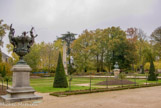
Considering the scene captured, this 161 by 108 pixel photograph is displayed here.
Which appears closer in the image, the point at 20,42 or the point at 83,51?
the point at 20,42

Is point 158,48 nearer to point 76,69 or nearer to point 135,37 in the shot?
point 135,37

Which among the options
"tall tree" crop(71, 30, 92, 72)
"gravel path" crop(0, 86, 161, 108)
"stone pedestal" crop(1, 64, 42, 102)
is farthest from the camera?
"tall tree" crop(71, 30, 92, 72)

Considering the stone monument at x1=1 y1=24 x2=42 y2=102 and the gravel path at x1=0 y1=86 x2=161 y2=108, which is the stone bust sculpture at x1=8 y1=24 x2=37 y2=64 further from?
the gravel path at x1=0 y1=86 x2=161 y2=108

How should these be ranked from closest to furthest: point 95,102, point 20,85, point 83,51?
1. point 95,102
2. point 20,85
3. point 83,51

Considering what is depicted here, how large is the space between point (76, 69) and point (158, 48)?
25.8 meters

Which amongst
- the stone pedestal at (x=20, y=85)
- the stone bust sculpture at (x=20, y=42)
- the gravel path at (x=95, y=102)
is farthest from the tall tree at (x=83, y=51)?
the stone pedestal at (x=20, y=85)

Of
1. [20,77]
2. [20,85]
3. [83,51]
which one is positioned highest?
[83,51]

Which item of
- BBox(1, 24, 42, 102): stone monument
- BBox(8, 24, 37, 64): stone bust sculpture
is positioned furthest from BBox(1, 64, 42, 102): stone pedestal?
BBox(8, 24, 37, 64): stone bust sculpture

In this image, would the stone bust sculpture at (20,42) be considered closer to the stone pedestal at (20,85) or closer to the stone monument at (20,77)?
the stone monument at (20,77)

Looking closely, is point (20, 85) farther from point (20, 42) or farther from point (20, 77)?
point (20, 42)

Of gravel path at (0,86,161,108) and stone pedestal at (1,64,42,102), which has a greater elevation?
stone pedestal at (1,64,42,102)

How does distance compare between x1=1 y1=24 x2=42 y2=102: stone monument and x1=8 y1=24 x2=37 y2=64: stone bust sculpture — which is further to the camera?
x1=8 y1=24 x2=37 y2=64: stone bust sculpture

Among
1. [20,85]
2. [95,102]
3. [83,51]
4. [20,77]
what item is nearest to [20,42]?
[20,77]

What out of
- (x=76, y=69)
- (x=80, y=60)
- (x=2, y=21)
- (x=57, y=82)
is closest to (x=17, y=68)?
(x=57, y=82)
